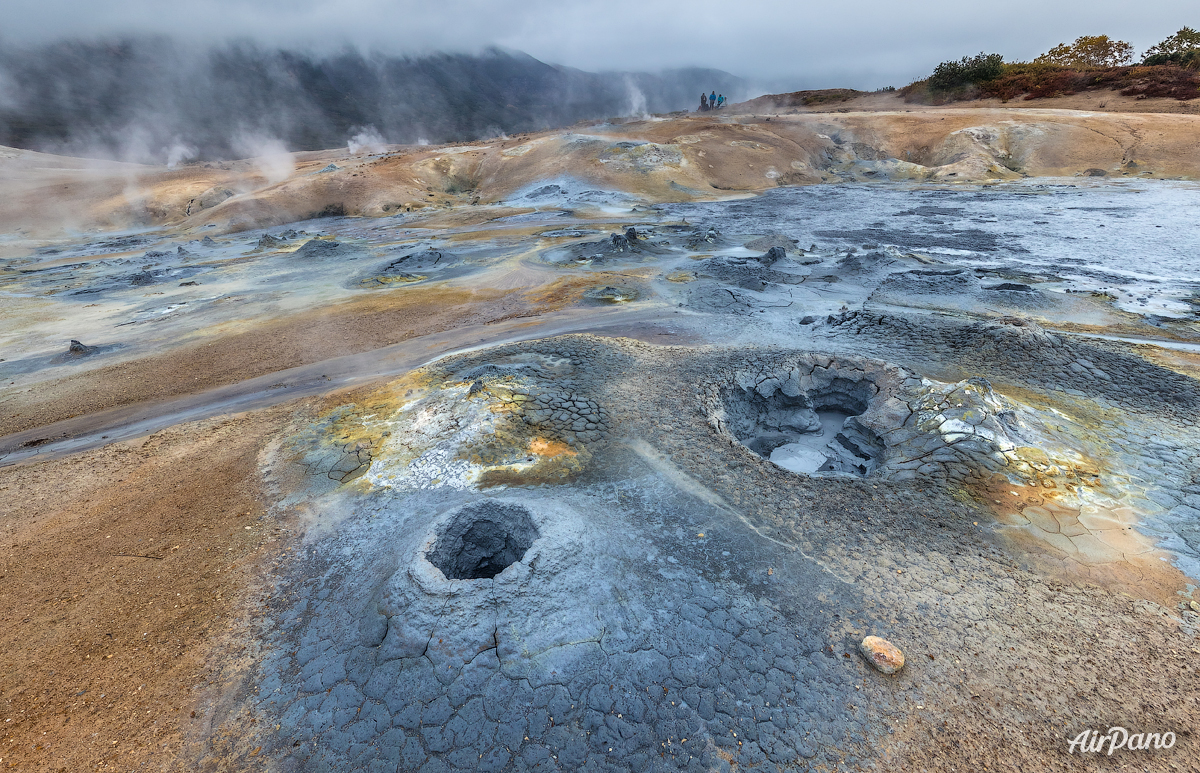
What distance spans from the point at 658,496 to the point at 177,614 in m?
5.19

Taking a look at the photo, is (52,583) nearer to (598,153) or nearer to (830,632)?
(830,632)

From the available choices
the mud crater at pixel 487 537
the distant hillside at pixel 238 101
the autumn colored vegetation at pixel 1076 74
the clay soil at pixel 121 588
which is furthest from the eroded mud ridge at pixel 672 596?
the distant hillside at pixel 238 101

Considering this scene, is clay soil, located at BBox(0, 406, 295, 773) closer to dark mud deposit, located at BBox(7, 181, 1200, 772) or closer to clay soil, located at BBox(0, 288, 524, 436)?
dark mud deposit, located at BBox(7, 181, 1200, 772)

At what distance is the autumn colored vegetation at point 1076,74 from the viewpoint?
109 feet

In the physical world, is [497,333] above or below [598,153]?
below

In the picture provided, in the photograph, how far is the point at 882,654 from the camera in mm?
4109

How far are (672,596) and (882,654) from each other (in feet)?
5.94

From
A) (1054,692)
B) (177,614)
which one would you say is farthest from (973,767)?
(177,614)

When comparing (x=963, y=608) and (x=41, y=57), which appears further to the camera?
(x=41, y=57)

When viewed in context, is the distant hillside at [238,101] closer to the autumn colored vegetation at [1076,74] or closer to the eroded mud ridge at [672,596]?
the autumn colored vegetation at [1076,74]

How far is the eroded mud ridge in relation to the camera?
3768 millimetres

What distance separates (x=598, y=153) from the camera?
32.7 m

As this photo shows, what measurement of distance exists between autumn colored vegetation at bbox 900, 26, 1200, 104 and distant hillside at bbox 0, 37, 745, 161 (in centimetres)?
6101

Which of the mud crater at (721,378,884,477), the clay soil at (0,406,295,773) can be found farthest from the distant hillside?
the mud crater at (721,378,884,477)
